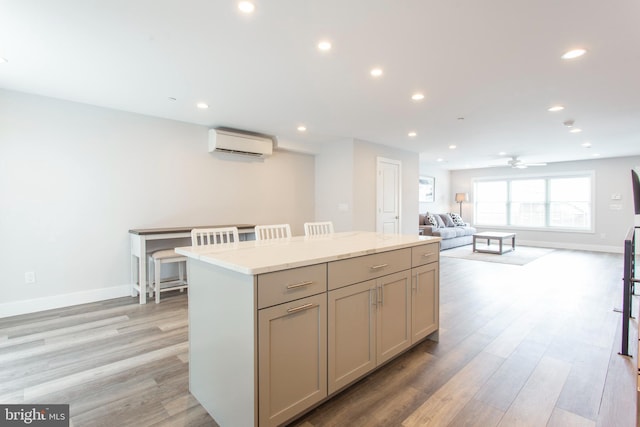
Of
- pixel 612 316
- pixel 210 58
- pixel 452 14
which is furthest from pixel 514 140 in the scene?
pixel 210 58

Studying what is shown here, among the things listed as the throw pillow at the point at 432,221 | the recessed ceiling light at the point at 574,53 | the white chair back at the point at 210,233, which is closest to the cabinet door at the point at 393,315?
the white chair back at the point at 210,233

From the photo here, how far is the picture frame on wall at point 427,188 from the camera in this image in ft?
30.8

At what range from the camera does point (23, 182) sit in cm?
334

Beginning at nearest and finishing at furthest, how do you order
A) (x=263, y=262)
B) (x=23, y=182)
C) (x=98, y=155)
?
(x=263, y=262), (x=23, y=182), (x=98, y=155)

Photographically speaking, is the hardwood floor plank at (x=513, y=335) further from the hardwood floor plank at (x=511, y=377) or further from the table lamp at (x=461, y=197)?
the table lamp at (x=461, y=197)

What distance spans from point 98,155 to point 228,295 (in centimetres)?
339

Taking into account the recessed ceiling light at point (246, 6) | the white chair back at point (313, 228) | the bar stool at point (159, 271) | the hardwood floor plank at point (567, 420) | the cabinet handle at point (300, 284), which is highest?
the recessed ceiling light at point (246, 6)

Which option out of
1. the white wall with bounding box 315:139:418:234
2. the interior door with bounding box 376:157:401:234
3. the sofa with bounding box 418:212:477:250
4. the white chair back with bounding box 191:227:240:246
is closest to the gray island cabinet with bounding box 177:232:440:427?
the white chair back with bounding box 191:227:240:246

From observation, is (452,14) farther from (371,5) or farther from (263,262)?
(263,262)

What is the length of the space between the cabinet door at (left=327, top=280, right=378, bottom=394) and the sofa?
620 cm

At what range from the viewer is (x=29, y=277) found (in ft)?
11.1

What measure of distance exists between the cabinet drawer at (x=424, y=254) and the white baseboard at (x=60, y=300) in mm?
3713

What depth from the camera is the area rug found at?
6.37 meters

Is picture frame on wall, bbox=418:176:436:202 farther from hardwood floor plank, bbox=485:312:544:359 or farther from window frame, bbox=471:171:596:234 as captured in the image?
hardwood floor plank, bbox=485:312:544:359
